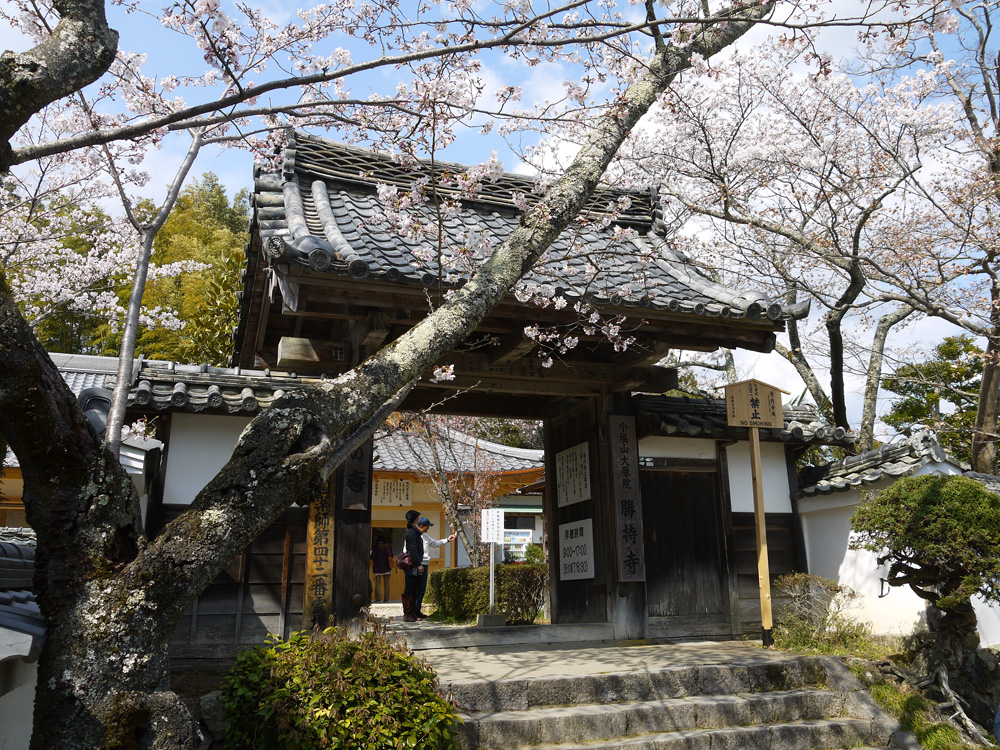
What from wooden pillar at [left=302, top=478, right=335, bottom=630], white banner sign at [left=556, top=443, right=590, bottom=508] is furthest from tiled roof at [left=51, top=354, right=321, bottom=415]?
white banner sign at [left=556, top=443, right=590, bottom=508]

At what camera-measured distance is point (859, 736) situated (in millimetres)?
6133

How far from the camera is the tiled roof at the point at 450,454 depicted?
19453mm

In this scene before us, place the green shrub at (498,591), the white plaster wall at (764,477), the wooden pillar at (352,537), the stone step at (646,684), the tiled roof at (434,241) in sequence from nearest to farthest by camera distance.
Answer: the stone step at (646,684) < the tiled roof at (434,241) < the wooden pillar at (352,537) < the white plaster wall at (764,477) < the green shrub at (498,591)

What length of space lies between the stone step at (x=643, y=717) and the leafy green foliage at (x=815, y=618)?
1.31 metres

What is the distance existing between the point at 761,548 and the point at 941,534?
231cm

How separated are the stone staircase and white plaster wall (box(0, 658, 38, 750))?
2.72 m

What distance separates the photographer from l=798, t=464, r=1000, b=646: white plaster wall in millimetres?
8445

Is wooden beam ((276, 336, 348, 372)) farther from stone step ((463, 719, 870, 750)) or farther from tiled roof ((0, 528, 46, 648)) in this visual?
stone step ((463, 719, 870, 750))

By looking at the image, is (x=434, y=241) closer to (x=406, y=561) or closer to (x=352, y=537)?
(x=352, y=537)

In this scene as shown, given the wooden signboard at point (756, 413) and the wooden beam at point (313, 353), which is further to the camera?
the wooden signboard at point (756, 413)

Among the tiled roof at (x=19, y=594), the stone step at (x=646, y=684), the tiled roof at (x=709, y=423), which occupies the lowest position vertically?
the stone step at (x=646, y=684)

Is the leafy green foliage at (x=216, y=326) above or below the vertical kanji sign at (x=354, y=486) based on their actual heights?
above

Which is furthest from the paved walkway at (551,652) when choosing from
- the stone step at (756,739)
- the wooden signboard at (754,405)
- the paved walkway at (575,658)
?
the wooden signboard at (754,405)

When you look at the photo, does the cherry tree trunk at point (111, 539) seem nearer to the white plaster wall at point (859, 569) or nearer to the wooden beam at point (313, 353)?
the wooden beam at point (313, 353)
